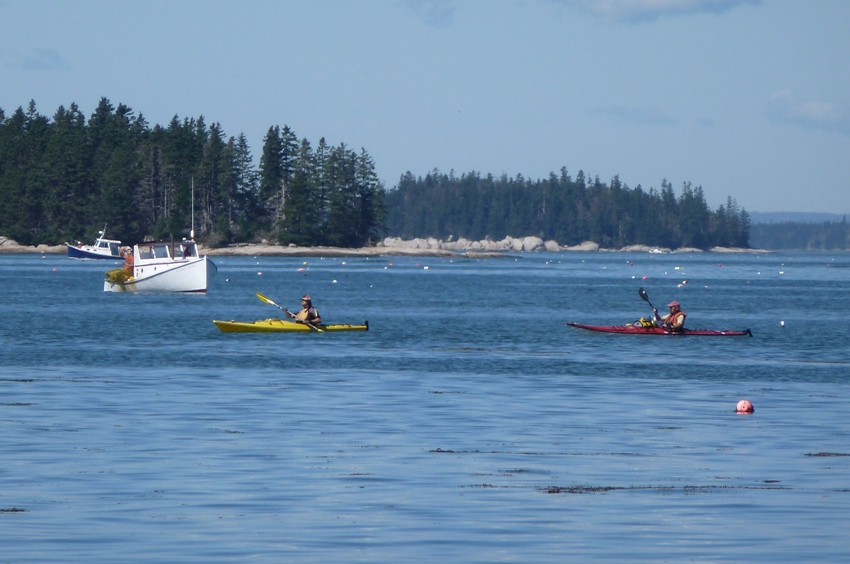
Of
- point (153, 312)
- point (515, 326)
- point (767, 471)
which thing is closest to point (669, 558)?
point (767, 471)

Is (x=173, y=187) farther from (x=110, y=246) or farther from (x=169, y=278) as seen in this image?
(x=169, y=278)

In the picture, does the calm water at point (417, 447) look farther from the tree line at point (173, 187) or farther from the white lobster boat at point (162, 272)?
the tree line at point (173, 187)

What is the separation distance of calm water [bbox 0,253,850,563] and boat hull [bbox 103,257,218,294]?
30124 mm

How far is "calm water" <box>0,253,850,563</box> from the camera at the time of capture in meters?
15.5

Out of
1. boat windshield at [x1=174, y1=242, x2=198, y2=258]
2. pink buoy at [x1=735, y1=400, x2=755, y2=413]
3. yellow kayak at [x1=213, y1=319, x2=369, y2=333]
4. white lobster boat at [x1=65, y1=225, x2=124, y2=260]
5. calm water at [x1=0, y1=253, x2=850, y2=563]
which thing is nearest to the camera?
calm water at [x1=0, y1=253, x2=850, y2=563]

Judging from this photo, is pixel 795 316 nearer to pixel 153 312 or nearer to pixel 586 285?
pixel 153 312

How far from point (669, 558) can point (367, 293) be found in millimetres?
76120

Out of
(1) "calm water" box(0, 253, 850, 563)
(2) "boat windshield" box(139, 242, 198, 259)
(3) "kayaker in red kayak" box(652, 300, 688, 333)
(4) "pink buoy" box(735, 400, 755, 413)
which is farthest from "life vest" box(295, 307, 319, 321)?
(2) "boat windshield" box(139, 242, 198, 259)

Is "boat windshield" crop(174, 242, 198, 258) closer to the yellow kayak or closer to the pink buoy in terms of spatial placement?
the yellow kayak

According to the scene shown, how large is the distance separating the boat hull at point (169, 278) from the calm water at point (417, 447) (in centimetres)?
3012

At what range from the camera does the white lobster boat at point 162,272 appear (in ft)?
267

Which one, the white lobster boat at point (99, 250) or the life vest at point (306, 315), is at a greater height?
the white lobster boat at point (99, 250)

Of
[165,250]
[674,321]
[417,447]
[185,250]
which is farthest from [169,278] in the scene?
[417,447]

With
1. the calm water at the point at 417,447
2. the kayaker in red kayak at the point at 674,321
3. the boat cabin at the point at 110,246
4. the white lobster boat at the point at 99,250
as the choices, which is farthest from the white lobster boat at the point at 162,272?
the boat cabin at the point at 110,246
